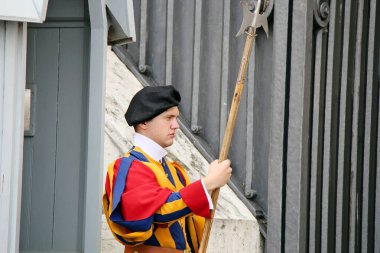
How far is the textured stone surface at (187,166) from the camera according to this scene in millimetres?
6305

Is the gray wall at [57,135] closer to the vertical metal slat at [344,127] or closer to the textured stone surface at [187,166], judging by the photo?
the textured stone surface at [187,166]

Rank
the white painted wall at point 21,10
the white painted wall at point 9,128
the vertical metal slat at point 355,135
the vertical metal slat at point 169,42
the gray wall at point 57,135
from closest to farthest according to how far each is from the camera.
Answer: the white painted wall at point 21,10 < the white painted wall at point 9,128 < the gray wall at point 57,135 < the vertical metal slat at point 355,135 < the vertical metal slat at point 169,42

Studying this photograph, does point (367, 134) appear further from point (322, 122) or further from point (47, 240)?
point (47, 240)

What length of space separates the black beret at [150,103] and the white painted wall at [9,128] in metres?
0.56

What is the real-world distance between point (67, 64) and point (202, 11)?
187cm

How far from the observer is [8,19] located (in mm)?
4211

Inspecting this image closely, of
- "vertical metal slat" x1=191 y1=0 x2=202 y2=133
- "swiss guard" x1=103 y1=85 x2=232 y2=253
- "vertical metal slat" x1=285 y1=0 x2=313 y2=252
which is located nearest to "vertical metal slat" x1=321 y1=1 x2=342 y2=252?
"vertical metal slat" x1=285 y1=0 x2=313 y2=252

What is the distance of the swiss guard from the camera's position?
4.40 m

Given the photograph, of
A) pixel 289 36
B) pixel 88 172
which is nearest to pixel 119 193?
pixel 88 172

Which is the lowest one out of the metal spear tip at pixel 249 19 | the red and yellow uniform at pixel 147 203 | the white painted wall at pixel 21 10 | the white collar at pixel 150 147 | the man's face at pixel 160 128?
the red and yellow uniform at pixel 147 203

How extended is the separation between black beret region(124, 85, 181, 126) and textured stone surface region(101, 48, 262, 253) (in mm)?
1778

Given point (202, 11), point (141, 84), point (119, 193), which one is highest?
point (202, 11)

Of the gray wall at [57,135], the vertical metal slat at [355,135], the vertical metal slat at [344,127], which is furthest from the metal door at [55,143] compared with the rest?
the vertical metal slat at [355,135]

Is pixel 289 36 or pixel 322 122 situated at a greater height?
pixel 289 36
